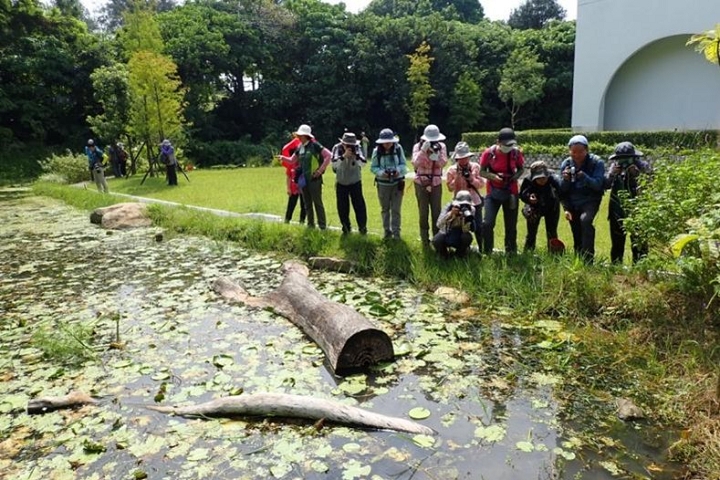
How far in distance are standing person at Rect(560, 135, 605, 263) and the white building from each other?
14.8 m

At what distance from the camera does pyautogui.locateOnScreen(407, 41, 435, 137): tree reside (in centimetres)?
3344

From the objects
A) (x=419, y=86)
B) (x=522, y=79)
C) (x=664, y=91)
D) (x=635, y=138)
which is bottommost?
(x=635, y=138)

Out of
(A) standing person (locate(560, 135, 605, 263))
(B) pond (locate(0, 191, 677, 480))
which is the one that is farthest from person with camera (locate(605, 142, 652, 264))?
(B) pond (locate(0, 191, 677, 480))

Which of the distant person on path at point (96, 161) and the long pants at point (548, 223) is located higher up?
the distant person on path at point (96, 161)

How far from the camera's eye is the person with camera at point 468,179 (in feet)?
21.9

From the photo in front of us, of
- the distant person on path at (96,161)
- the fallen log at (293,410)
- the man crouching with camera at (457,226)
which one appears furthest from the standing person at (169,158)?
the fallen log at (293,410)

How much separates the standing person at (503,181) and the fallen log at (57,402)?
4523 mm

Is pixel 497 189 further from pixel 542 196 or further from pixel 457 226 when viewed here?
pixel 457 226

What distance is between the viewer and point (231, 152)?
101 feet

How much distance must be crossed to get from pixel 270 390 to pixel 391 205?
3.99 m

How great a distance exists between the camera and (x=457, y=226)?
6.21 m

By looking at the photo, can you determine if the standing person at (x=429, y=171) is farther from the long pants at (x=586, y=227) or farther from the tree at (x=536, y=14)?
the tree at (x=536, y=14)

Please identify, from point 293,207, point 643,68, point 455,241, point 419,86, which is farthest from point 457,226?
point 419,86

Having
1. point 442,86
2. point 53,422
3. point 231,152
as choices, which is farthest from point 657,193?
point 442,86
